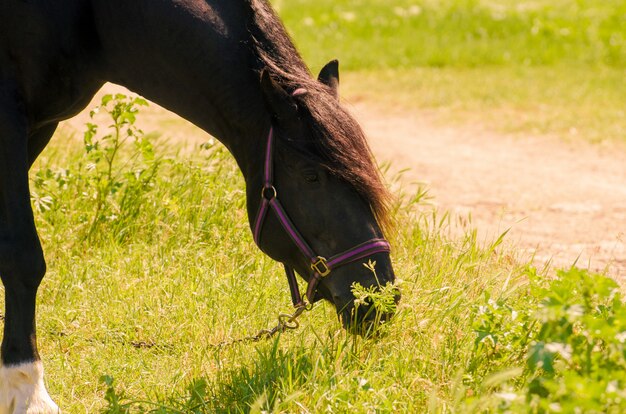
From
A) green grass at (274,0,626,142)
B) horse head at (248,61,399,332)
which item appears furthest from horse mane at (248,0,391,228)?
green grass at (274,0,626,142)

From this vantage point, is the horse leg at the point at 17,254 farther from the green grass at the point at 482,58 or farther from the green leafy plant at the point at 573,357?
the green grass at the point at 482,58

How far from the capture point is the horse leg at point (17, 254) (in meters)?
2.94

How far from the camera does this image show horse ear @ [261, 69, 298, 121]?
285 centimetres

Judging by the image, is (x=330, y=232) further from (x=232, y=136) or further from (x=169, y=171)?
(x=169, y=171)

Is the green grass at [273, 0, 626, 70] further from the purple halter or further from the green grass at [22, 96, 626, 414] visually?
the purple halter

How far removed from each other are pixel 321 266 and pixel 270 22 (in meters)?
0.83

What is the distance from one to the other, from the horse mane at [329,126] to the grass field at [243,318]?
0.48m

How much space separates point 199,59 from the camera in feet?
9.79

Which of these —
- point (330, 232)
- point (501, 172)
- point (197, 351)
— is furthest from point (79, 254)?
point (501, 172)

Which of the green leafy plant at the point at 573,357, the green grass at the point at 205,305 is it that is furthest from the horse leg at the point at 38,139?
the green leafy plant at the point at 573,357

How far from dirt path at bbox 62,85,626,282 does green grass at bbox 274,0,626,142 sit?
0.45 m

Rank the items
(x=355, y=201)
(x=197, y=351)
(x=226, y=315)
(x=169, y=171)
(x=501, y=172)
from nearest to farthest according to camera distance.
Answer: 1. (x=355, y=201)
2. (x=197, y=351)
3. (x=226, y=315)
4. (x=169, y=171)
5. (x=501, y=172)

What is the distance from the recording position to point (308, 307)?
3086 millimetres

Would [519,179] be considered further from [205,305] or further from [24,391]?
[24,391]
